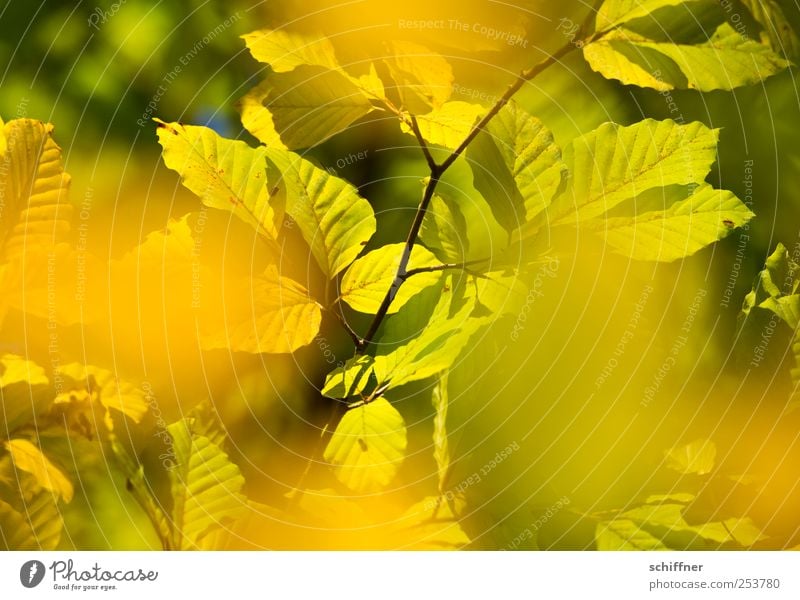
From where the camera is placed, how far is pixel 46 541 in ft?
1.23

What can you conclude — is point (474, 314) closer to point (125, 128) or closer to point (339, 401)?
point (339, 401)

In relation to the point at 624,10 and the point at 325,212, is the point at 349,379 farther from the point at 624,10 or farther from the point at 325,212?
the point at 624,10

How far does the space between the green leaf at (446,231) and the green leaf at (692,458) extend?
16cm

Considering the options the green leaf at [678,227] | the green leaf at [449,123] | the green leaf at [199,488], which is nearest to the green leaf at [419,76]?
the green leaf at [449,123]

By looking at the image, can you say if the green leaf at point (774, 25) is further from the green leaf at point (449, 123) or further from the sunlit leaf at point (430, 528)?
the sunlit leaf at point (430, 528)

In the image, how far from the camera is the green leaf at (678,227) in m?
0.37

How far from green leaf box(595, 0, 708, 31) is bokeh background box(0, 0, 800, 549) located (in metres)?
0.01

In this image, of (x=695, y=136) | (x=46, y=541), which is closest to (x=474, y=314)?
(x=695, y=136)

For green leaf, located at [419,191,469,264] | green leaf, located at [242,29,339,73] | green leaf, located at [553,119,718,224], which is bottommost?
green leaf, located at [419,191,469,264]

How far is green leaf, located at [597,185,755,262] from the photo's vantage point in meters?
0.37

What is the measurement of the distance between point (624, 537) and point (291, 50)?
1.04 feet

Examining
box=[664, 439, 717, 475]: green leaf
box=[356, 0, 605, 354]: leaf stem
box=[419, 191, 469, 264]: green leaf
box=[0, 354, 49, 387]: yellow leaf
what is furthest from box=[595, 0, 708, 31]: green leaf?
box=[0, 354, 49, 387]: yellow leaf

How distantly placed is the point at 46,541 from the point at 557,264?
31 centimetres

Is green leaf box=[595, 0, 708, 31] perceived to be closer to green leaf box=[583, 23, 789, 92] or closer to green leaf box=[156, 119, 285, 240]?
green leaf box=[583, 23, 789, 92]
